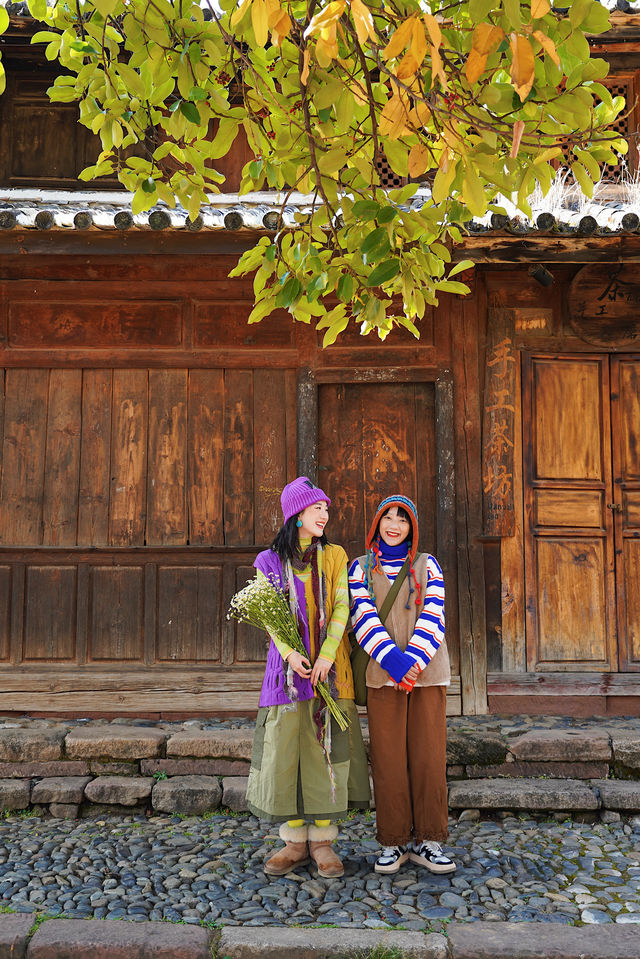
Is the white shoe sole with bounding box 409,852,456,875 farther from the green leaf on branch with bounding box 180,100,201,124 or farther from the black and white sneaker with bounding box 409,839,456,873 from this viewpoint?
the green leaf on branch with bounding box 180,100,201,124

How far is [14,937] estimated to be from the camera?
10.7 ft

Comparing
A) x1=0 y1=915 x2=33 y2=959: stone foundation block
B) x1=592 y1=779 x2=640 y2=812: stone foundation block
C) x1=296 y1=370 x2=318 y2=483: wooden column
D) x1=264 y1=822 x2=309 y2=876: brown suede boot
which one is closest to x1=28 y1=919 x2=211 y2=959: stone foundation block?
x1=0 y1=915 x2=33 y2=959: stone foundation block

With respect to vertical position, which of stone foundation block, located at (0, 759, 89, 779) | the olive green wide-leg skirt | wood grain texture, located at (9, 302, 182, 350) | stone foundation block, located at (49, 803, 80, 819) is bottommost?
stone foundation block, located at (49, 803, 80, 819)

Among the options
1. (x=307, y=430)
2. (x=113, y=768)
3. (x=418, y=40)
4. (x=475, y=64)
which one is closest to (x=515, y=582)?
(x=307, y=430)

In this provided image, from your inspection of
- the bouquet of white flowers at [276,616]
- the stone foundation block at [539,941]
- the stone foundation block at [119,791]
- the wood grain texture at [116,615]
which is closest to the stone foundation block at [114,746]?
the stone foundation block at [119,791]

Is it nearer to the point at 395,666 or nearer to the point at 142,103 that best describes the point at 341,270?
the point at 142,103

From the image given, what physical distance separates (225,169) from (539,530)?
13.6 ft

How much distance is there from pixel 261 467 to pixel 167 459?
766mm

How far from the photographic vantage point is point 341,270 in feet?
11.5

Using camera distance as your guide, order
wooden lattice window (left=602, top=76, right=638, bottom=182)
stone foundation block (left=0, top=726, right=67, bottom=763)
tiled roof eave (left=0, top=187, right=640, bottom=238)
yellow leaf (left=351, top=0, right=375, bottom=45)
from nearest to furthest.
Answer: yellow leaf (left=351, top=0, right=375, bottom=45) → tiled roof eave (left=0, top=187, right=640, bottom=238) → stone foundation block (left=0, top=726, right=67, bottom=763) → wooden lattice window (left=602, top=76, right=638, bottom=182)

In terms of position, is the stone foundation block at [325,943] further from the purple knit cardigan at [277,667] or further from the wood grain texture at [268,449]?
the wood grain texture at [268,449]

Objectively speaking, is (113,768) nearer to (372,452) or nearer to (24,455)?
(24,455)

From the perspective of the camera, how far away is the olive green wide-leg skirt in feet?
12.7

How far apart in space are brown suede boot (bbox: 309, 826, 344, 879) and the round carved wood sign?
4.29 metres
